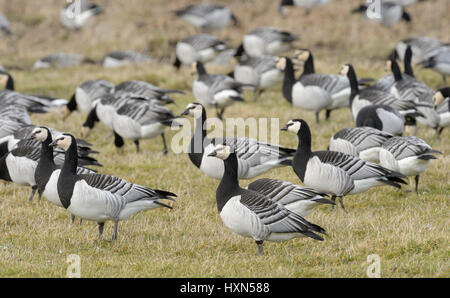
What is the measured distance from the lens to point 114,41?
26531 millimetres

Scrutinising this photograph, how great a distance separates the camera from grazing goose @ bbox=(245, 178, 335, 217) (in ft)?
28.1

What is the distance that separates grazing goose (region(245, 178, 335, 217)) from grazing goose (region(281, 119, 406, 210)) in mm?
1137

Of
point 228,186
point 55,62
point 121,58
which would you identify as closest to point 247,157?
point 228,186

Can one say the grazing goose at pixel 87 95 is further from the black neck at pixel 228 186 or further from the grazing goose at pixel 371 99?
the black neck at pixel 228 186

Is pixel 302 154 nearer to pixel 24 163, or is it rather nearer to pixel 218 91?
pixel 24 163

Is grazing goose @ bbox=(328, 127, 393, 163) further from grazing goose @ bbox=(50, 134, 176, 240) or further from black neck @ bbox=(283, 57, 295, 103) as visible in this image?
black neck @ bbox=(283, 57, 295, 103)

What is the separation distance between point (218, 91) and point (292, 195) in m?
8.11

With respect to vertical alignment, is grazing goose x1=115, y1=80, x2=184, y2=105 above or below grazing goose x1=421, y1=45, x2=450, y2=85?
below

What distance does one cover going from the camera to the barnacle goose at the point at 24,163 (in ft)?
35.2

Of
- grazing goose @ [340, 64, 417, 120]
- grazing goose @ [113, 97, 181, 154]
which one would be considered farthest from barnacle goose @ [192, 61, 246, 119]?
grazing goose @ [340, 64, 417, 120]

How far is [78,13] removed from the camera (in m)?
27.1

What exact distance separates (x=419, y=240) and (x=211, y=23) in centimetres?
1885

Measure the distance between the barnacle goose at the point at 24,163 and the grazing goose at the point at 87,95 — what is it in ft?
19.0

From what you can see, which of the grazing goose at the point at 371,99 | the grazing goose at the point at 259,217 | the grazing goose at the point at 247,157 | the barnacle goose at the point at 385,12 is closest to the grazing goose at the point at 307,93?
the grazing goose at the point at 371,99
